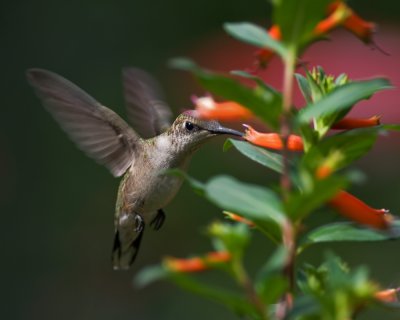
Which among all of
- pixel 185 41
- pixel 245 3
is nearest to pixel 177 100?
pixel 185 41

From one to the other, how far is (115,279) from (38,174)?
3.25 ft

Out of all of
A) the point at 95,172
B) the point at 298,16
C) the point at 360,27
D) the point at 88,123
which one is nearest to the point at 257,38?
the point at 298,16

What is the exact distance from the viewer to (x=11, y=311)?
4.14 m

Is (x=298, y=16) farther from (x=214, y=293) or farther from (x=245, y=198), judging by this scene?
(x=214, y=293)

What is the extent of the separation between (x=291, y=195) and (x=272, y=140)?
0.27 metres

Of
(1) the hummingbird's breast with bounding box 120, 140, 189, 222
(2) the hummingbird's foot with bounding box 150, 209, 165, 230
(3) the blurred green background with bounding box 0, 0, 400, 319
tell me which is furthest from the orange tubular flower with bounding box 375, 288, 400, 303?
(3) the blurred green background with bounding box 0, 0, 400, 319

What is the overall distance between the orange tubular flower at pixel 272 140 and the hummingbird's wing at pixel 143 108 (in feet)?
3.37

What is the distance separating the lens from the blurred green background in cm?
413

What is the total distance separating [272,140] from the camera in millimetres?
1060

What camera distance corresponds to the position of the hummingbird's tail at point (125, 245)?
212 centimetres

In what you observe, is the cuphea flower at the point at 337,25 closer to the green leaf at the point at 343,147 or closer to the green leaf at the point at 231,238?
the green leaf at the point at 343,147

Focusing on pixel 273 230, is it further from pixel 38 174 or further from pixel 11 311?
pixel 38 174

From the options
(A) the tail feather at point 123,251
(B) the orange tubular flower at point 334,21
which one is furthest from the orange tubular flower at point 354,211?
(A) the tail feather at point 123,251

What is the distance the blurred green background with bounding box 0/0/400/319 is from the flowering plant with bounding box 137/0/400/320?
2.50 meters
